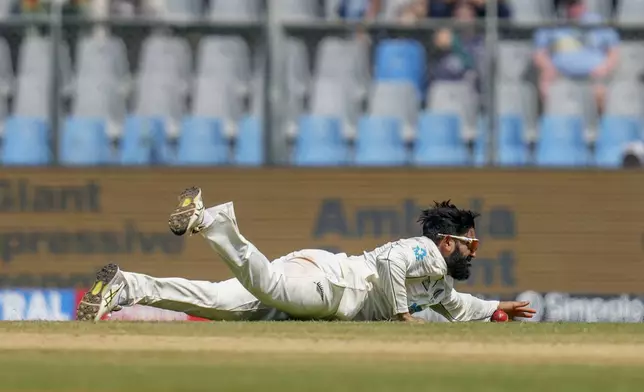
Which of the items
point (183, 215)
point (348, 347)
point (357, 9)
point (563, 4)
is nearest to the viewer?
point (348, 347)

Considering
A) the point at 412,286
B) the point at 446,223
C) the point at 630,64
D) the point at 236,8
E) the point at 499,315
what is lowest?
the point at 499,315

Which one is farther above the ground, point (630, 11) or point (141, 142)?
point (630, 11)

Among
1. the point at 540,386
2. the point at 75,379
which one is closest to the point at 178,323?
the point at 75,379

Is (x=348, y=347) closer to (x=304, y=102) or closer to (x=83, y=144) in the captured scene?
(x=83, y=144)

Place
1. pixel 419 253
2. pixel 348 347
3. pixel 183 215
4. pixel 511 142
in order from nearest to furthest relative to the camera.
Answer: pixel 348 347, pixel 183 215, pixel 419 253, pixel 511 142

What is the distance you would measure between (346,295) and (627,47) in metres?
6.93

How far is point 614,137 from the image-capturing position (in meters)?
16.4

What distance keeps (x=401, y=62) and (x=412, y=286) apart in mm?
6070

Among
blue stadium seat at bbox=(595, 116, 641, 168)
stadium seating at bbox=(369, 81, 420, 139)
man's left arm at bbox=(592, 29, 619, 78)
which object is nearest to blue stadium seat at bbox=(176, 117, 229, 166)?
stadium seating at bbox=(369, 81, 420, 139)

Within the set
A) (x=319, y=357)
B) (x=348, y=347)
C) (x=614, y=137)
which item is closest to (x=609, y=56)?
(x=614, y=137)

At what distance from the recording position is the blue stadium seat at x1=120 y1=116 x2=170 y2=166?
1630cm

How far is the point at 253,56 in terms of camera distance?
16688 mm

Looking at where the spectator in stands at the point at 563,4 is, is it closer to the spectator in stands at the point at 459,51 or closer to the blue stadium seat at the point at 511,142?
the spectator in stands at the point at 459,51

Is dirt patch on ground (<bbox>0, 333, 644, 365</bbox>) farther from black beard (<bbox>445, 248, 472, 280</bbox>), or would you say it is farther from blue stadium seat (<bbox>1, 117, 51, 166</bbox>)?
blue stadium seat (<bbox>1, 117, 51, 166</bbox>)
